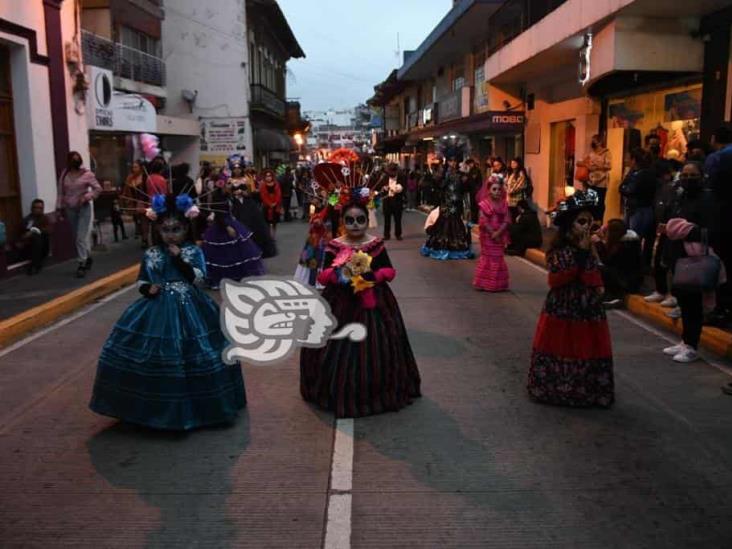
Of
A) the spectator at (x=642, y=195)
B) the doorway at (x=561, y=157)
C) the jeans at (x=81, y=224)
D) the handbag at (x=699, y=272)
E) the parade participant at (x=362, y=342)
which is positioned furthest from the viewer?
the doorway at (x=561, y=157)

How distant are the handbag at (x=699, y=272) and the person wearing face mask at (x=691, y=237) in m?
0.06

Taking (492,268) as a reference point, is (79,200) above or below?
above

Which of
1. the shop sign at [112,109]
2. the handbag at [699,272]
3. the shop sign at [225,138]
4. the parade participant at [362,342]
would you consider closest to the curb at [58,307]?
the parade participant at [362,342]

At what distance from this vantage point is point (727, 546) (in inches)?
138

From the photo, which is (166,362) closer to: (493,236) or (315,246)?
(315,246)

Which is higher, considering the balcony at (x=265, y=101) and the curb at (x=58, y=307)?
the balcony at (x=265, y=101)

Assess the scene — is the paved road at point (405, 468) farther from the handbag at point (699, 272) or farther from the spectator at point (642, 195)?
the spectator at point (642, 195)

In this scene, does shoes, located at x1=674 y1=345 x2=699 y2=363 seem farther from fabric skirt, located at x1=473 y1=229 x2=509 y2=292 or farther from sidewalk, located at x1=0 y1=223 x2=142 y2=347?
sidewalk, located at x1=0 y1=223 x2=142 y2=347

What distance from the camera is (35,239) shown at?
11.5m

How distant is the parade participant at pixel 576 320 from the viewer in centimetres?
538

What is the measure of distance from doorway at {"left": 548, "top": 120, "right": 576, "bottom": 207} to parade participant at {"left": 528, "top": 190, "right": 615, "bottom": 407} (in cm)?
1314

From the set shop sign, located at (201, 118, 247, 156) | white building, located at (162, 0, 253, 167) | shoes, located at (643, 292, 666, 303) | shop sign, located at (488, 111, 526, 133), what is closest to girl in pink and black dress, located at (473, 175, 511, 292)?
shoes, located at (643, 292, 666, 303)

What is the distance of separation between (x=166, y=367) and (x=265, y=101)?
32.6 meters

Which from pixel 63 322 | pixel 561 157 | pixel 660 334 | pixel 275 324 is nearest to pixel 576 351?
pixel 275 324
